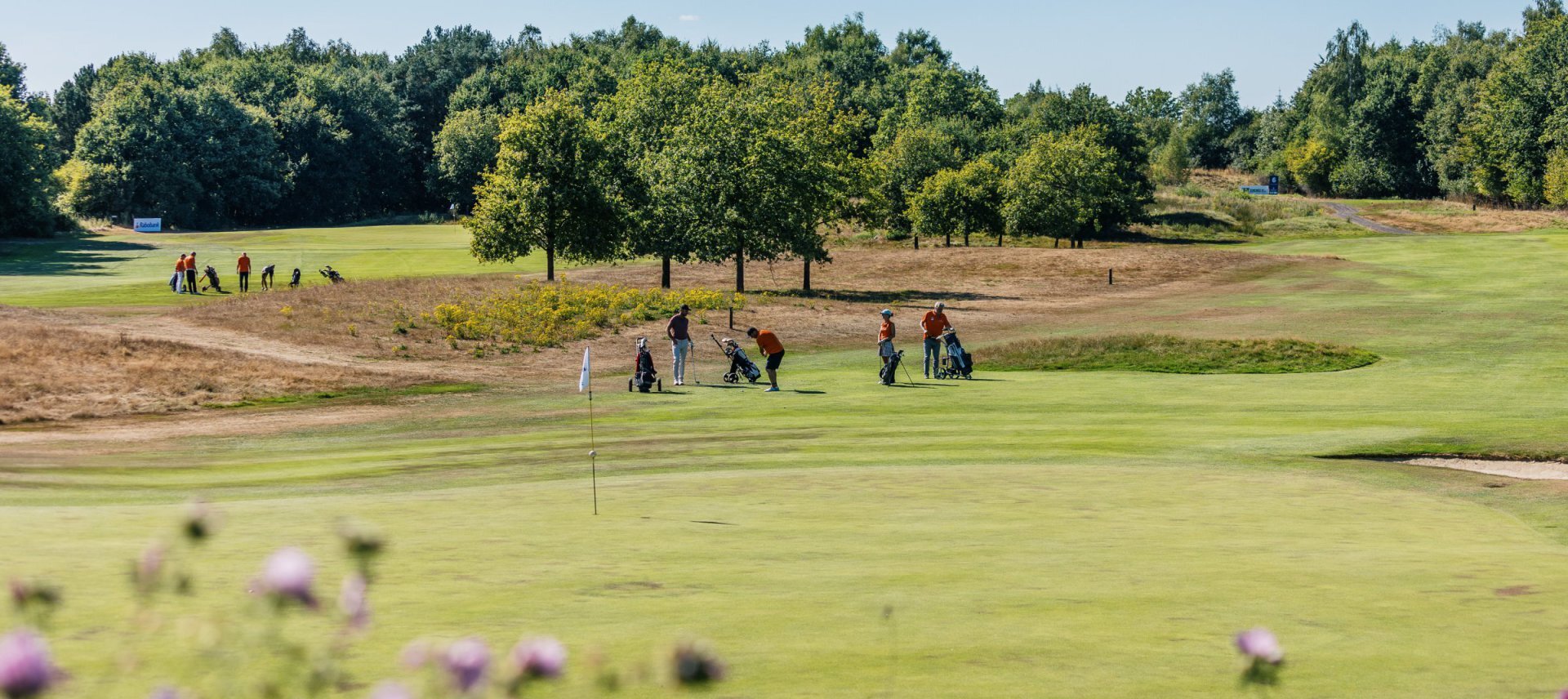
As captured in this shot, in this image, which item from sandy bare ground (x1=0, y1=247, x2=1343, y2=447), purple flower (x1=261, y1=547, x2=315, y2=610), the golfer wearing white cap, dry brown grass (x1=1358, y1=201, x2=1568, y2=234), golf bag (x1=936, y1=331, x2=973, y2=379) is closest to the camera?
purple flower (x1=261, y1=547, x2=315, y2=610)

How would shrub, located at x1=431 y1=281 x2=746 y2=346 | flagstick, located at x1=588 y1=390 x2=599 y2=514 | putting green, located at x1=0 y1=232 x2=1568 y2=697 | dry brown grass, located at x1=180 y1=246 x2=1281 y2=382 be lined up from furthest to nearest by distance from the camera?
shrub, located at x1=431 y1=281 x2=746 y2=346, dry brown grass, located at x1=180 y1=246 x2=1281 y2=382, flagstick, located at x1=588 y1=390 x2=599 y2=514, putting green, located at x1=0 y1=232 x2=1568 y2=697

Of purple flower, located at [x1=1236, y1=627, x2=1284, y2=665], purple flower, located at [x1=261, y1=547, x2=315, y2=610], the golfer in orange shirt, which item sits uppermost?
purple flower, located at [x1=261, y1=547, x2=315, y2=610]

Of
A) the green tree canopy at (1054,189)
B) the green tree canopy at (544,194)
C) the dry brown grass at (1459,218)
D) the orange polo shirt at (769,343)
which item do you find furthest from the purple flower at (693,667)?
the dry brown grass at (1459,218)

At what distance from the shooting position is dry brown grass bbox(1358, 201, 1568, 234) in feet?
387

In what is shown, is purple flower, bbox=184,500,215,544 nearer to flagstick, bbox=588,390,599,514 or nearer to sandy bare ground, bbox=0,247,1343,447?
flagstick, bbox=588,390,599,514

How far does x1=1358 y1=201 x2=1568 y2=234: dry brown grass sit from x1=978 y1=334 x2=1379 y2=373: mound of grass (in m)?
81.4

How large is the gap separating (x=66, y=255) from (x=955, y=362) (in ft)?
218

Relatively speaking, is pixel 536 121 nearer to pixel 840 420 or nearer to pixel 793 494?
pixel 840 420

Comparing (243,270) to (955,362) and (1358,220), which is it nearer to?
(955,362)

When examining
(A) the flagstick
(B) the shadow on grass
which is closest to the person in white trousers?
(A) the flagstick

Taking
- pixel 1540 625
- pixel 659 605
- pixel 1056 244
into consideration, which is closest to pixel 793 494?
pixel 659 605

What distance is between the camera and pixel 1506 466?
24156 mm

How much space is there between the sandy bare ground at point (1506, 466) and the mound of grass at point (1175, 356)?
1623 centimetres

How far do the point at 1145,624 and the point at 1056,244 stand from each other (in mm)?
98367
